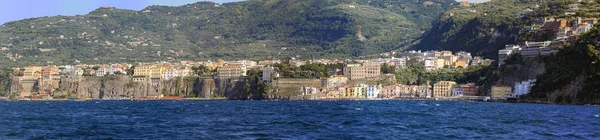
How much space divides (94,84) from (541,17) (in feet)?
222

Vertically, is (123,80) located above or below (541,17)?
below

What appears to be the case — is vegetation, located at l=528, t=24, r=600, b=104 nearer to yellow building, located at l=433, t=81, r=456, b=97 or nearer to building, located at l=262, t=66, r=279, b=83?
yellow building, located at l=433, t=81, r=456, b=97

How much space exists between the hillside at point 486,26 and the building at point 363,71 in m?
18.7

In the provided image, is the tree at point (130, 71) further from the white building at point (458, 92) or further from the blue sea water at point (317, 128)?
the blue sea water at point (317, 128)

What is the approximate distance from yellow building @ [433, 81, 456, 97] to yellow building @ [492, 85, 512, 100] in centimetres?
1375

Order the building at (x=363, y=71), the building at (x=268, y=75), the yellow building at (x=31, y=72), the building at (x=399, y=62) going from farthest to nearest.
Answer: the building at (x=399, y=62), the yellow building at (x=31, y=72), the building at (x=363, y=71), the building at (x=268, y=75)

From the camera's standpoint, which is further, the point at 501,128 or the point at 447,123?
the point at 447,123

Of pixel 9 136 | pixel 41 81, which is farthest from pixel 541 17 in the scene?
pixel 9 136

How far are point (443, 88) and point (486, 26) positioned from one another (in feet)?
120

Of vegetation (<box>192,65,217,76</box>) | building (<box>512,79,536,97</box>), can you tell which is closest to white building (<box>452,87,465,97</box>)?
building (<box>512,79,536,97</box>)

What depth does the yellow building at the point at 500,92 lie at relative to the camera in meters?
103

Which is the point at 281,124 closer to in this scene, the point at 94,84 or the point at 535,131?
the point at 535,131

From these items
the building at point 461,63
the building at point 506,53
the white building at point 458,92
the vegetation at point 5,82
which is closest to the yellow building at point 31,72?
the vegetation at point 5,82

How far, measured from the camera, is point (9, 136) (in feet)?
133
